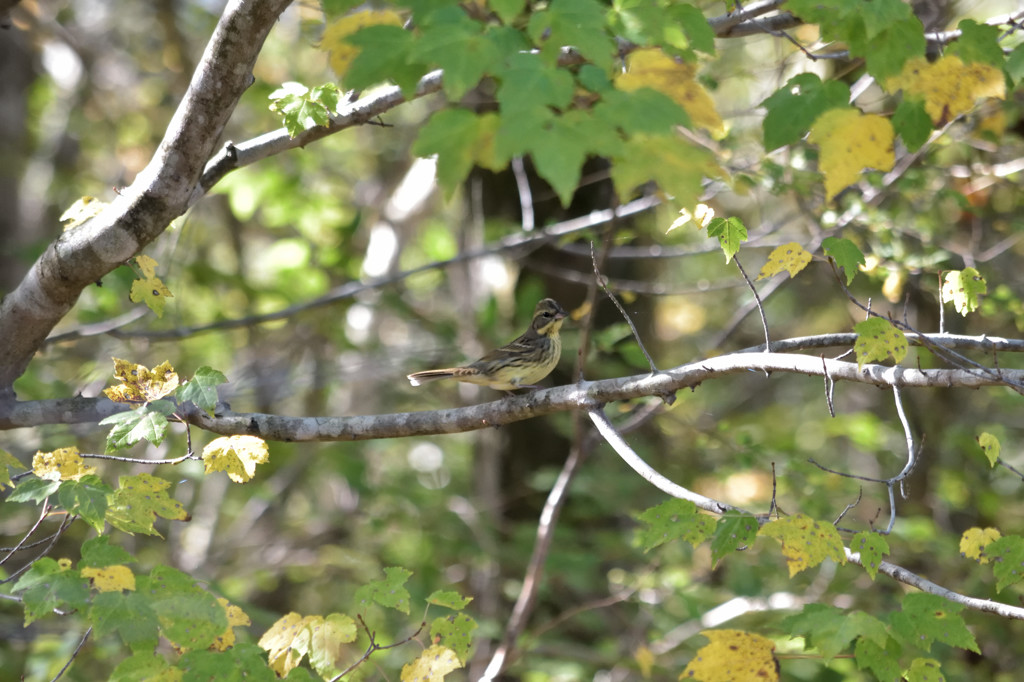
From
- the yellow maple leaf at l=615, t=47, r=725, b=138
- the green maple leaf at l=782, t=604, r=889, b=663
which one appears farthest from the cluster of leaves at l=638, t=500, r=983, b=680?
the yellow maple leaf at l=615, t=47, r=725, b=138

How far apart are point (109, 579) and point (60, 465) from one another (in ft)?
1.67

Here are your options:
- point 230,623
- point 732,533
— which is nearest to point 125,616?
point 230,623

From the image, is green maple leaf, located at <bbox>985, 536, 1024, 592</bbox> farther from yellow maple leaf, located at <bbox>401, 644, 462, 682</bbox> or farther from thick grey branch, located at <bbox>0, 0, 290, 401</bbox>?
thick grey branch, located at <bbox>0, 0, 290, 401</bbox>

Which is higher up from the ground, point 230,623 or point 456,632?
point 230,623

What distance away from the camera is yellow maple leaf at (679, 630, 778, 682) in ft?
9.27

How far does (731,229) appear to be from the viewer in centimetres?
287

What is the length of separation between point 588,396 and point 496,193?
461cm

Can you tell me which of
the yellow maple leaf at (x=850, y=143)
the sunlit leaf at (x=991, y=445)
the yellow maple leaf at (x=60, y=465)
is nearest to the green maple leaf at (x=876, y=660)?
the sunlit leaf at (x=991, y=445)

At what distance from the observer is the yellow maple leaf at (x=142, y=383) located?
288cm

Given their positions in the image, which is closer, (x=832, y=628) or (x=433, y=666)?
(x=832, y=628)

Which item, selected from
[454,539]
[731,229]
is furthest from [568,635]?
[731,229]

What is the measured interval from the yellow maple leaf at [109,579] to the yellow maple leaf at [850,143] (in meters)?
2.50

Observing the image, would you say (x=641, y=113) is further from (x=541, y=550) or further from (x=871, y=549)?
(x=541, y=550)

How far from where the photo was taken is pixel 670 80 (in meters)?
2.40
